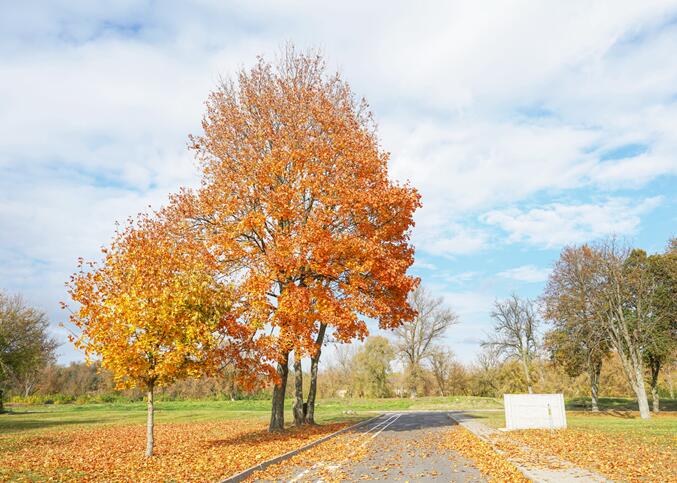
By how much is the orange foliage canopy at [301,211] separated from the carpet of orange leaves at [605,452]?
722 centimetres

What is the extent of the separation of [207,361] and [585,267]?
105 feet

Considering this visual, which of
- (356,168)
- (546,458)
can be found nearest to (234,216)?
(356,168)

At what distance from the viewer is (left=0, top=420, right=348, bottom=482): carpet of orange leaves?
10844mm

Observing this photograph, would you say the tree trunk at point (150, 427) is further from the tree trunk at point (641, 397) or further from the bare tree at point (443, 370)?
the bare tree at point (443, 370)

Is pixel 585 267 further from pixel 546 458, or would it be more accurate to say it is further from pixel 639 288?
pixel 546 458

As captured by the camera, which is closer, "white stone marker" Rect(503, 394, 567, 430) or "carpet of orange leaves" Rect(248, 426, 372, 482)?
"carpet of orange leaves" Rect(248, 426, 372, 482)

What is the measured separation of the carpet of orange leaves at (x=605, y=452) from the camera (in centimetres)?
989

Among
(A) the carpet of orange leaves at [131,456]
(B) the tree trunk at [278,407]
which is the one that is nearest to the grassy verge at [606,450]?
(A) the carpet of orange leaves at [131,456]

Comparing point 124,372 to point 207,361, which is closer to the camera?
point 124,372

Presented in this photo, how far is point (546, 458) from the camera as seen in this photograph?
1234cm

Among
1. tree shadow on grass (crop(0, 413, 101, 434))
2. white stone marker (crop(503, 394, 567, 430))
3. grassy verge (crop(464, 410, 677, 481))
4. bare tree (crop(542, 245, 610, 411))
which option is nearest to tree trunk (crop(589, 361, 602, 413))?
bare tree (crop(542, 245, 610, 411))

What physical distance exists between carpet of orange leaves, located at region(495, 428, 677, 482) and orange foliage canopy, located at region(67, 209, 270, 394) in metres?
9.98

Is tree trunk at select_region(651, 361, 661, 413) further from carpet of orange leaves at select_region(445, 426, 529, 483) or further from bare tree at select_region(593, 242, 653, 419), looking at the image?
carpet of orange leaves at select_region(445, 426, 529, 483)

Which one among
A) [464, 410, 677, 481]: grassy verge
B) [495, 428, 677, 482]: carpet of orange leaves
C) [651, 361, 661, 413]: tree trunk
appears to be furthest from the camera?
[651, 361, 661, 413]: tree trunk
